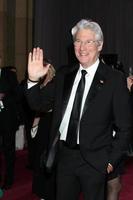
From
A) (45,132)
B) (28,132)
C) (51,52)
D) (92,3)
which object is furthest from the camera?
(92,3)

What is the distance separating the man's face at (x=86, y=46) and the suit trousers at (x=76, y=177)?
1.87 ft

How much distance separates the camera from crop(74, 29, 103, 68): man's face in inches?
111

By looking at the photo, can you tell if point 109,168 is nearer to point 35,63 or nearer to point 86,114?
point 86,114

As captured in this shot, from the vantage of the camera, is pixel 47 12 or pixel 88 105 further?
pixel 47 12

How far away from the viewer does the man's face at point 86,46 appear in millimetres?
2820

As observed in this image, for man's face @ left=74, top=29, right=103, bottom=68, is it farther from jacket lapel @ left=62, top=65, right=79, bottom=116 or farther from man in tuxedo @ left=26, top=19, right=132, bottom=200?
jacket lapel @ left=62, top=65, right=79, bottom=116

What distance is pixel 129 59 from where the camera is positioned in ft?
35.4

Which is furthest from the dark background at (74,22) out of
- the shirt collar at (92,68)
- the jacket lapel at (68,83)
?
the shirt collar at (92,68)

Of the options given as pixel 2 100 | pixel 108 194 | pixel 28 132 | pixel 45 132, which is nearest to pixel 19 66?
pixel 28 132

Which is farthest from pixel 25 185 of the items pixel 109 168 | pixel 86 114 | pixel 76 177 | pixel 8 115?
pixel 86 114

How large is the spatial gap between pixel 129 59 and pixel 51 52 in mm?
2663

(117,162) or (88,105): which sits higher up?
(88,105)

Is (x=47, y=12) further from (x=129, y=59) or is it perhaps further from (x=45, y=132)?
(x=45, y=132)

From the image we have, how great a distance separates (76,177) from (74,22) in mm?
6511
